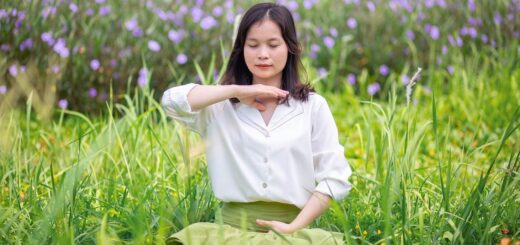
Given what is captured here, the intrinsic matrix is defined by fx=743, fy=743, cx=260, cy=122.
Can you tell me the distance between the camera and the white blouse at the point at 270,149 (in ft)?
6.89

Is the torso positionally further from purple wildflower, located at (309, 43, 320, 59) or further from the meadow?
purple wildflower, located at (309, 43, 320, 59)

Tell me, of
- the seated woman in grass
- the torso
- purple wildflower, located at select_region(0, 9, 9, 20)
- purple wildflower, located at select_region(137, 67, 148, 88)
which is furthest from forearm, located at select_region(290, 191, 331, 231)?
purple wildflower, located at select_region(0, 9, 9, 20)

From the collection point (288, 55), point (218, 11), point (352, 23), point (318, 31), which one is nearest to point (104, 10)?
point (218, 11)

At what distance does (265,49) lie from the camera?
2.10 m

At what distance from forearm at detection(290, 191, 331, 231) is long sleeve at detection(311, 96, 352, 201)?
18 millimetres

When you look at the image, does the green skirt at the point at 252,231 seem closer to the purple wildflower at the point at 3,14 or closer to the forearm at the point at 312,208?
the forearm at the point at 312,208

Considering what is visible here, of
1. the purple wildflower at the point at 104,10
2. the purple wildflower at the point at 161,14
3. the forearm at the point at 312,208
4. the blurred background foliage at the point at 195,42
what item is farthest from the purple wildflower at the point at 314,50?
the forearm at the point at 312,208

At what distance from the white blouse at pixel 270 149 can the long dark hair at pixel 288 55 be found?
0.05 meters

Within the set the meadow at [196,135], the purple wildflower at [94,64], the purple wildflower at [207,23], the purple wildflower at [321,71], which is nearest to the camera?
the meadow at [196,135]

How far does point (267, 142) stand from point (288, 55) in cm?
29

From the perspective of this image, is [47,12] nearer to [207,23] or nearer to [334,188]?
[207,23]

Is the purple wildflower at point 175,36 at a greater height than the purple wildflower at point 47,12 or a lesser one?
lesser

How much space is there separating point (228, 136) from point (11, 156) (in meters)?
1.05

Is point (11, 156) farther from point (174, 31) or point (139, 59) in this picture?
point (174, 31)
